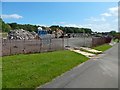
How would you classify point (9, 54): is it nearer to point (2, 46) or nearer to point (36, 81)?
point (2, 46)

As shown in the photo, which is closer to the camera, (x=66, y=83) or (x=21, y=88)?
(x=21, y=88)

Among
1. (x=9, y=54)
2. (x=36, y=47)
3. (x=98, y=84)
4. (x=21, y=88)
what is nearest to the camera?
(x=21, y=88)

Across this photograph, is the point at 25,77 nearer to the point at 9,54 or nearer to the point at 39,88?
the point at 39,88

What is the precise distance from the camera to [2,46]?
21.8 metres

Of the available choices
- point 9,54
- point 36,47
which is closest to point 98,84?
point 9,54

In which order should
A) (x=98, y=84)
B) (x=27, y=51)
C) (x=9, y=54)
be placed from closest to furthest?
(x=98, y=84)
(x=9, y=54)
(x=27, y=51)

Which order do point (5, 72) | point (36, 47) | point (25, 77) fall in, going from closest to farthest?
1. point (25, 77)
2. point (5, 72)
3. point (36, 47)

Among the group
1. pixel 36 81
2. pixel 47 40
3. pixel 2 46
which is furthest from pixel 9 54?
pixel 36 81

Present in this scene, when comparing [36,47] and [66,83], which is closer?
[66,83]

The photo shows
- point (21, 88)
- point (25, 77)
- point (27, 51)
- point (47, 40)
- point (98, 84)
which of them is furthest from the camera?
point (47, 40)

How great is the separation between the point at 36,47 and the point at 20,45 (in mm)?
3022

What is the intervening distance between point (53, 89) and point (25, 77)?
7.17ft

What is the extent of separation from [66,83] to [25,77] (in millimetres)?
1719

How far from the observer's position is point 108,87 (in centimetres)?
931
